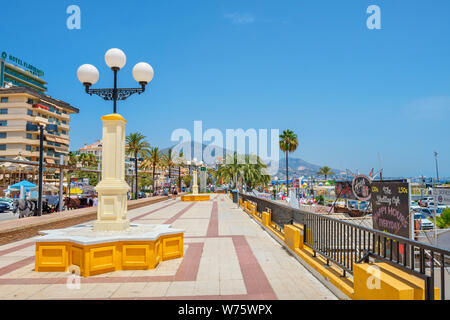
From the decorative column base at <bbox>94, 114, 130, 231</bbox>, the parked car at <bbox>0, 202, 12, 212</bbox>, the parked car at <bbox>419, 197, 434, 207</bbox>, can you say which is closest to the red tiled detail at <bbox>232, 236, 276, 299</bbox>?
the decorative column base at <bbox>94, 114, 130, 231</bbox>

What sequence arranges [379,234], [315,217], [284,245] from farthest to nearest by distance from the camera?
[284,245]
[315,217]
[379,234]

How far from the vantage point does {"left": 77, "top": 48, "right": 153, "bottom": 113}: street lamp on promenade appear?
755 centimetres

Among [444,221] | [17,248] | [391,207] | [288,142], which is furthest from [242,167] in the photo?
[17,248]

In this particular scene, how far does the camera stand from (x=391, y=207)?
24.9 ft

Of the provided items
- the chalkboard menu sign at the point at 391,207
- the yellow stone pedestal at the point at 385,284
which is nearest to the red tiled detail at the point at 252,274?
the yellow stone pedestal at the point at 385,284

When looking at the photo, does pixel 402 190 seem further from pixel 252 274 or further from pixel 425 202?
pixel 425 202

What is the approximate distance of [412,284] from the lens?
323 cm

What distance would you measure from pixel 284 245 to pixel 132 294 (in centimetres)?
502

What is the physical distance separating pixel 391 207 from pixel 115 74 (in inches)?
318

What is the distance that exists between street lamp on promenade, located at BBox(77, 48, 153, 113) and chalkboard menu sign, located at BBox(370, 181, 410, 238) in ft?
22.9

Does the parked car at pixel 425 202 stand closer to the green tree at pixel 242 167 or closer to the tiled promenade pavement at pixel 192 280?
the green tree at pixel 242 167
